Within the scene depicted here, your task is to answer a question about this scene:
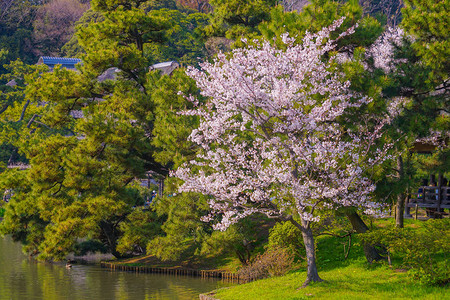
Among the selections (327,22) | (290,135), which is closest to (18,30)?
(327,22)

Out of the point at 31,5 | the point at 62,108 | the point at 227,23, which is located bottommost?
the point at 62,108

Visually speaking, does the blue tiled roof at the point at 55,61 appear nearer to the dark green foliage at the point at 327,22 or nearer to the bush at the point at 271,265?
the bush at the point at 271,265

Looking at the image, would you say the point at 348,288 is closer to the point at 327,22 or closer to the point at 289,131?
the point at 289,131

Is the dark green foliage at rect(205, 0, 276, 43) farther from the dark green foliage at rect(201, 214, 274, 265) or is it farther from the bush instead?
the bush

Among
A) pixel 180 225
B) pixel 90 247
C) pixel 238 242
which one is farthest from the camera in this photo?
pixel 90 247

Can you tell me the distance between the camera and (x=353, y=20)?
1870 centimetres

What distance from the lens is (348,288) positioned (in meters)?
15.3

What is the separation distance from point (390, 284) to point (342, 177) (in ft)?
11.2

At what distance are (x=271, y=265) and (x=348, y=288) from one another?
5295 mm

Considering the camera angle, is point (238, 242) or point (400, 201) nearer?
point (400, 201)

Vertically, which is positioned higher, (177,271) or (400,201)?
(400,201)

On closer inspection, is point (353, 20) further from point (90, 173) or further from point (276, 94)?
point (90, 173)

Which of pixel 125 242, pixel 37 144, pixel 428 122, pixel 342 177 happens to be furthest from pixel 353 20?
pixel 37 144

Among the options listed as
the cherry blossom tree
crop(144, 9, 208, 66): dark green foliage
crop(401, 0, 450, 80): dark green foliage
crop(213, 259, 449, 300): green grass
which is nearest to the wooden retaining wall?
crop(213, 259, 449, 300): green grass
